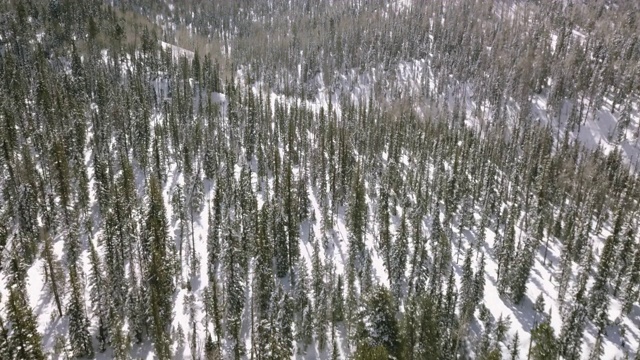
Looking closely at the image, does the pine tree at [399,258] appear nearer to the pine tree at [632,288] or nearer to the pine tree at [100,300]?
the pine tree at [632,288]

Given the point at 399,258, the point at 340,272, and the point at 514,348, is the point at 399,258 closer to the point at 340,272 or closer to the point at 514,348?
the point at 340,272

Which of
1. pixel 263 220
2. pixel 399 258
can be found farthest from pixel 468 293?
pixel 263 220

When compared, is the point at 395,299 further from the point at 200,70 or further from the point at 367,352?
the point at 200,70

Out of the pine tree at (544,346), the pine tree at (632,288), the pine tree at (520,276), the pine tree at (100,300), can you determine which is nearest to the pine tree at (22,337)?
the pine tree at (100,300)

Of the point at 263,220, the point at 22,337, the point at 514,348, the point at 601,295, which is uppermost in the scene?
the point at 22,337

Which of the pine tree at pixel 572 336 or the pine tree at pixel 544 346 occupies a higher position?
the pine tree at pixel 544 346

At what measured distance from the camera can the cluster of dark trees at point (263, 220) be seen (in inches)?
2309

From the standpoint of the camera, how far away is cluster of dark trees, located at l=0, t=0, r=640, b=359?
5866cm

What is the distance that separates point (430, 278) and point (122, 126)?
9234cm

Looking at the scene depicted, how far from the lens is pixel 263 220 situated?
78.0m

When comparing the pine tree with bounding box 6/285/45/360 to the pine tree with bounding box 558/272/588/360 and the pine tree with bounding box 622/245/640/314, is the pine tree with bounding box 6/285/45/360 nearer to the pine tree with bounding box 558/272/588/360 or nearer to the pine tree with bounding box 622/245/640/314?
the pine tree with bounding box 558/272/588/360

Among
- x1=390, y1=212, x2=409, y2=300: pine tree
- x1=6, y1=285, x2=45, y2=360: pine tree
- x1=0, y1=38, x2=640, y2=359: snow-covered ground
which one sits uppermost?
x1=6, y1=285, x2=45, y2=360: pine tree

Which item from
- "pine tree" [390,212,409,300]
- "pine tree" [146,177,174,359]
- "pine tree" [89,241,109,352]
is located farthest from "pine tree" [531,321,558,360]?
"pine tree" [89,241,109,352]

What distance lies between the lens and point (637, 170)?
15362cm
